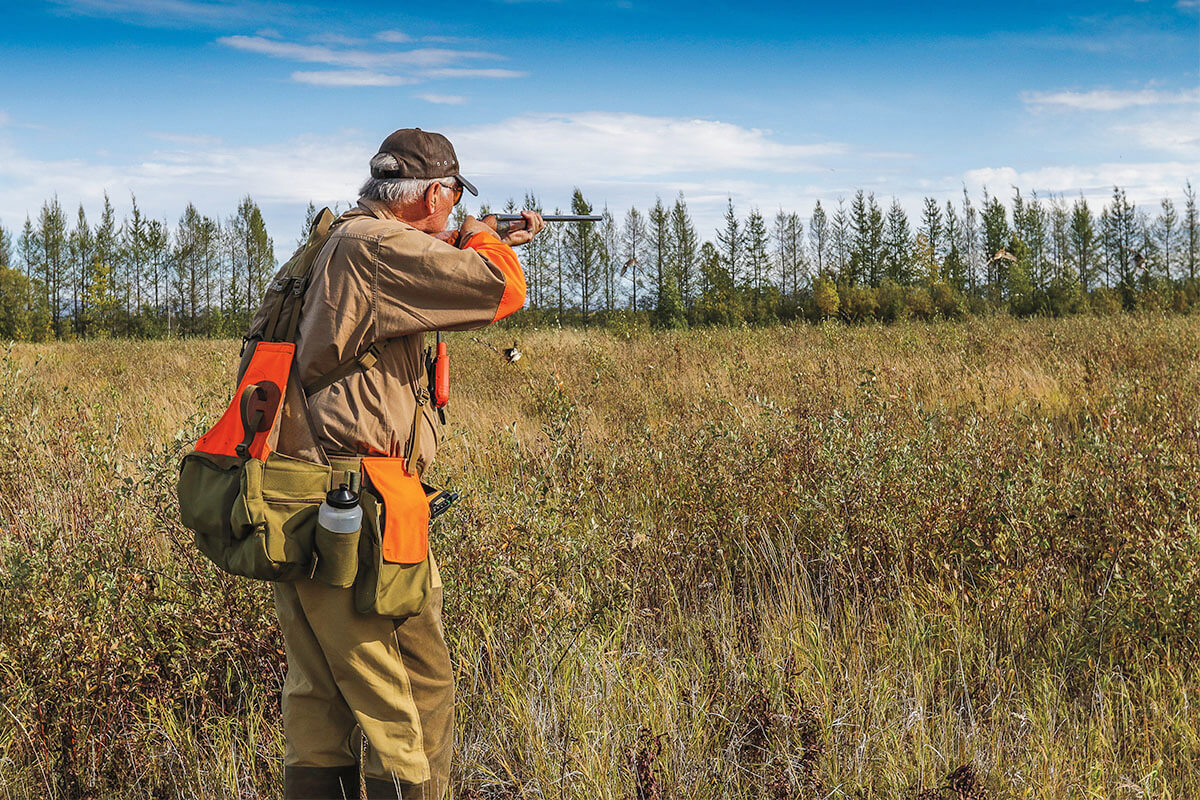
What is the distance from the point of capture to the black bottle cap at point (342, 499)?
2102mm

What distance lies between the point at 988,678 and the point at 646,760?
1.44 m

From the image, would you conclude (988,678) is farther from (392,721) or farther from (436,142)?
(436,142)


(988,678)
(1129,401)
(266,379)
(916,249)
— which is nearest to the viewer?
(266,379)

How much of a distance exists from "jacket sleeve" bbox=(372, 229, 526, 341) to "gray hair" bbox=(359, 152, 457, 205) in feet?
0.67

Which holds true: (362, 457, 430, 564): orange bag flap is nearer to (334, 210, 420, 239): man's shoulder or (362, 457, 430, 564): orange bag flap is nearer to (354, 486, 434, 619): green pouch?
(354, 486, 434, 619): green pouch

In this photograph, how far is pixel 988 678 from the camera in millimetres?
3041

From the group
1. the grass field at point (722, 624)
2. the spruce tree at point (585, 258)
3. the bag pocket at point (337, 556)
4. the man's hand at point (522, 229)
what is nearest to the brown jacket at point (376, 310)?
the bag pocket at point (337, 556)

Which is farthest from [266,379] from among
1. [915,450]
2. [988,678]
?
[915,450]

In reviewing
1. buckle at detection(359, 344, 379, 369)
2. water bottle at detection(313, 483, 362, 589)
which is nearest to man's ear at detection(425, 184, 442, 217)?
buckle at detection(359, 344, 379, 369)

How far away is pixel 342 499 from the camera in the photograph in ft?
6.90

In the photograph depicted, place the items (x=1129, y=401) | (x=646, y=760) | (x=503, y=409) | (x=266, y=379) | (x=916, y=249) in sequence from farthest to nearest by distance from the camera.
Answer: (x=916, y=249) < (x=503, y=409) < (x=1129, y=401) < (x=646, y=760) < (x=266, y=379)

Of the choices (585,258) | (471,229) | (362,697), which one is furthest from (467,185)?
(585,258)

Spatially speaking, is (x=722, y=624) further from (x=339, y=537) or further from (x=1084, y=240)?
(x=1084, y=240)

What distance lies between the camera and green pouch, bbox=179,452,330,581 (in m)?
2.10
